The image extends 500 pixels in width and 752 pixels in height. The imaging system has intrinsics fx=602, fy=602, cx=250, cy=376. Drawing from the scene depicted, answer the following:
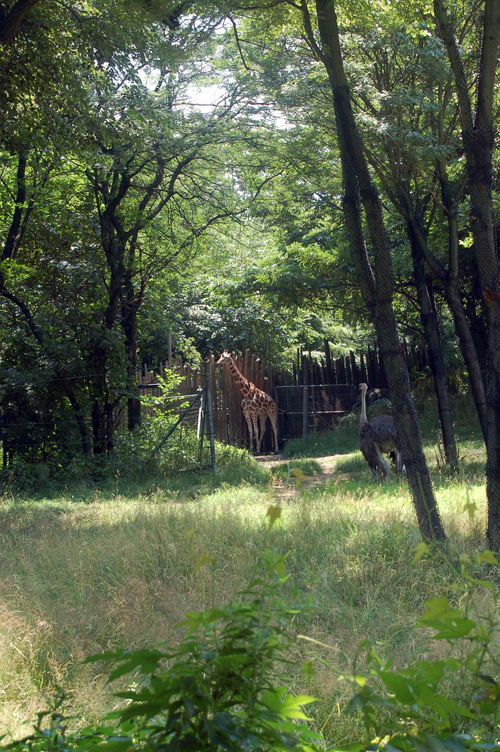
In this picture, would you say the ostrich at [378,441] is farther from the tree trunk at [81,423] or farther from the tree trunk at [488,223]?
the tree trunk at [81,423]

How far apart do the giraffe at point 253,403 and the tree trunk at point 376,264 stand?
942 cm

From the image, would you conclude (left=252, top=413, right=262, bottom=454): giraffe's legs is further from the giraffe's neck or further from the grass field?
the grass field

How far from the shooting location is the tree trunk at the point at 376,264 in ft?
16.3

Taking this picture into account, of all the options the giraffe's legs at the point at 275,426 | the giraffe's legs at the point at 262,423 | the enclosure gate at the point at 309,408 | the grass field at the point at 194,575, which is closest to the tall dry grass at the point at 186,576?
the grass field at the point at 194,575

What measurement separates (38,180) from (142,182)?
2.01 meters

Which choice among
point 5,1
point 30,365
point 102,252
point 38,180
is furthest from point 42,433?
point 5,1

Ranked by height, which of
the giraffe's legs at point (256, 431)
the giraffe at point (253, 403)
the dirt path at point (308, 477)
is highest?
the giraffe at point (253, 403)

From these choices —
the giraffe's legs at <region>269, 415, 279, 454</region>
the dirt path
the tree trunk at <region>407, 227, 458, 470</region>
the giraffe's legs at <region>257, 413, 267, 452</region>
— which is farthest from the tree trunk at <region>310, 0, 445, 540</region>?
the giraffe's legs at <region>269, 415, 279, 454</region>

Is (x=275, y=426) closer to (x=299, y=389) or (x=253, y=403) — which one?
(x=253, y=403)

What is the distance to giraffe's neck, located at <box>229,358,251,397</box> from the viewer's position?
14.6 metres

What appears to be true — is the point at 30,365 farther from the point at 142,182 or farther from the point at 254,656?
the point at 254,656

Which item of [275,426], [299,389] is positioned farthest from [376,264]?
[299,389]

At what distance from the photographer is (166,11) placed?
576 centimetres

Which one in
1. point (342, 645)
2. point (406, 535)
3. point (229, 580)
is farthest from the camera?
point (406, 535)
